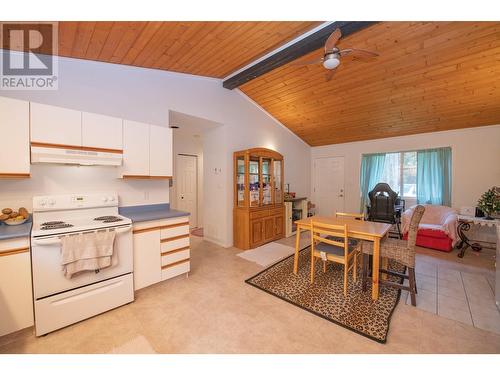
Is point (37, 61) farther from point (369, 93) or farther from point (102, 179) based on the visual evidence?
point (369, 93)

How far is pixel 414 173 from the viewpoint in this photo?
4.82m

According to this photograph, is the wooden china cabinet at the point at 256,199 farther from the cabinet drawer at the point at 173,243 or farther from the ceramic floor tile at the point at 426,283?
the ceramic floor tile at the point at 426,283

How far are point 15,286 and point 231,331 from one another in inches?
68.2

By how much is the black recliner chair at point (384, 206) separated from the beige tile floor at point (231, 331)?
2.21 m

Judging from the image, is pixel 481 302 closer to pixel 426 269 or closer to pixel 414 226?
Answer: pixel 426 269

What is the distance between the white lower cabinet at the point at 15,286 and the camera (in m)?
1.55

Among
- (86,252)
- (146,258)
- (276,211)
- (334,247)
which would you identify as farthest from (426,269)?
(86,252)

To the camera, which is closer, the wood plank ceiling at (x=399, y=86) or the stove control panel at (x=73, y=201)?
the stove control panel at (x=73, y=201)

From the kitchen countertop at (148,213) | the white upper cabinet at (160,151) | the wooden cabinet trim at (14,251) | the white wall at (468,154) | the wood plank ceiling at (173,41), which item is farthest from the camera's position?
the white wall at (468,154)

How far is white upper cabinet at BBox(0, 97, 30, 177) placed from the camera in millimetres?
1688

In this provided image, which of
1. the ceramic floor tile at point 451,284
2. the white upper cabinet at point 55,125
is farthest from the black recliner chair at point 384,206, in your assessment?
the white upper cabinet at point 55,125

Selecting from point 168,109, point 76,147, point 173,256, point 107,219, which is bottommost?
point 173,256

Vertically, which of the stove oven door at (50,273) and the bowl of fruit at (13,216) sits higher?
the bowl of fruit at (13,216)
